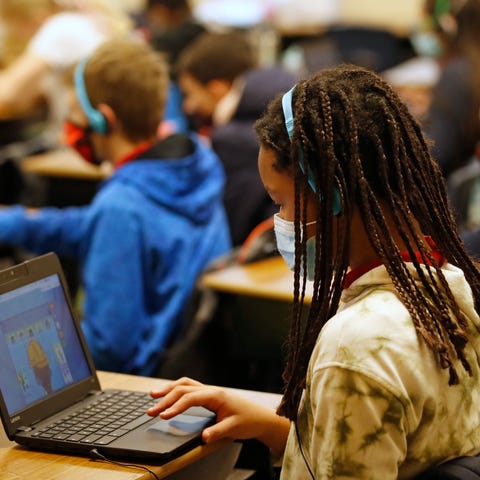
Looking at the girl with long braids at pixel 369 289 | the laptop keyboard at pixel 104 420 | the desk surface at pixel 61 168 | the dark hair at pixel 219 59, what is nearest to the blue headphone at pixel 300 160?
the girl with long braids at pixel 369 289

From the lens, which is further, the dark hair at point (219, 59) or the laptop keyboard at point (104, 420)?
the dark hair at point (219, 59)

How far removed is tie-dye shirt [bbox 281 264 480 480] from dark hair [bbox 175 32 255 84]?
3.32 m

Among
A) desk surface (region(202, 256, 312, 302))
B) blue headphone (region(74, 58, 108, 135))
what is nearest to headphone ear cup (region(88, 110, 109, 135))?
blue headphone (region(74, 58, 108, 135))

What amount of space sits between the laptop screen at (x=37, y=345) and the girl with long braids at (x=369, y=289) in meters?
0.47

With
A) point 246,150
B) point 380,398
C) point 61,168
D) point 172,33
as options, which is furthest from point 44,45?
point 380,398

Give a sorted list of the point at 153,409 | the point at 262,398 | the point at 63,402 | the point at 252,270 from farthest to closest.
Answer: the point at 252,270 < the point at 262,398 < the point at 63,402 < the point at 153,409

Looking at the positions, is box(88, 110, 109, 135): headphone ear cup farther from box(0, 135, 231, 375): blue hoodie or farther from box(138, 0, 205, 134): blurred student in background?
box(138, 0, 205, 134): blurred student in background

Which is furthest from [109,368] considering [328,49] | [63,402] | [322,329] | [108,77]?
[328,49]

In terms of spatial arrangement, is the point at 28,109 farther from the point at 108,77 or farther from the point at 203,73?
the point at 108,77

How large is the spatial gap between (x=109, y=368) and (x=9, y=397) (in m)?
1.13

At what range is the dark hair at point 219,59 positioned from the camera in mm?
4660

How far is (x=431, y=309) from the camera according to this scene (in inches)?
56.4

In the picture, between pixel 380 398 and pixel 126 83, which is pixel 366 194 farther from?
pixel 126 83

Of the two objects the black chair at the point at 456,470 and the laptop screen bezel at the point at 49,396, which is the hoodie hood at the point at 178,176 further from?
the black chair at the point at 456,470
